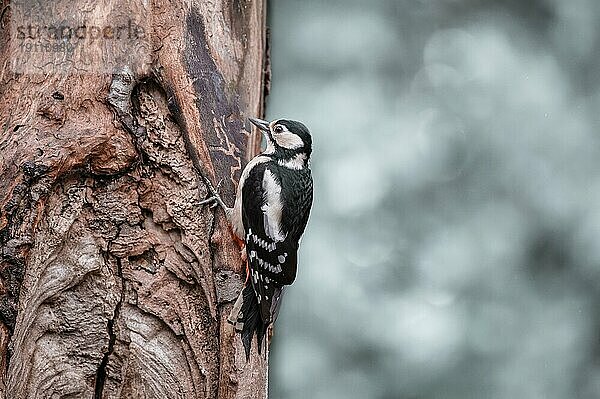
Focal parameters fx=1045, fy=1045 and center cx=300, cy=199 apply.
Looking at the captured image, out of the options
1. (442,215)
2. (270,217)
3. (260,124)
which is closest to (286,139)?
(260,124)

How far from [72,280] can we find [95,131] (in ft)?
1.21

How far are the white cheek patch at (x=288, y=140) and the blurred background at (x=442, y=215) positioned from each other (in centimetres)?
103

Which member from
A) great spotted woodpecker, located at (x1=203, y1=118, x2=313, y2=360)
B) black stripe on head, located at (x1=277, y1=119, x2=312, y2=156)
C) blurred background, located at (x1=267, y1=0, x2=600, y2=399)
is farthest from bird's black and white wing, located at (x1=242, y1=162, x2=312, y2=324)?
blurred background, located at (x1=267, y1=0, x2=600, y2=399)

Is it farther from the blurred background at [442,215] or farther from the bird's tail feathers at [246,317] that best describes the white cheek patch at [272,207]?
the blurred background at [442,215]

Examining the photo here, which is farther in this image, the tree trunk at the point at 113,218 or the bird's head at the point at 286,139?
the bird's head at the point at 286,139

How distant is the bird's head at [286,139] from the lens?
2.87 m

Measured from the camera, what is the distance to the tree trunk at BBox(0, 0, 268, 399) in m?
2.52

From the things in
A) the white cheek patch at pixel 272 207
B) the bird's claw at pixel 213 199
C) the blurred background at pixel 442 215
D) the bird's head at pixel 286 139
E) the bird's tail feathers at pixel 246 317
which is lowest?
the bird's tail feathers at pixel 246 317

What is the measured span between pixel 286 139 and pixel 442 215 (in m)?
1.26

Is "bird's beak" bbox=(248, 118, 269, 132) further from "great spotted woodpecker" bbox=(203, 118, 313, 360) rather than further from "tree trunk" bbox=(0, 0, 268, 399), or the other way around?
"tree trunk" bbox=(0, 0, 268, 399)

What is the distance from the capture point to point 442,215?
4.00 m

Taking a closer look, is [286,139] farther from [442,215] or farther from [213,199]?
[442,215]

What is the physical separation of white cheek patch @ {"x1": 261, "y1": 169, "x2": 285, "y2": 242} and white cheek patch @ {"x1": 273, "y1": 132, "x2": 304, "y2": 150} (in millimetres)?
131

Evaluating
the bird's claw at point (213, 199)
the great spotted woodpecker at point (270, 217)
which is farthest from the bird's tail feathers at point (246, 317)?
the bird's claw at point (213, 199)
